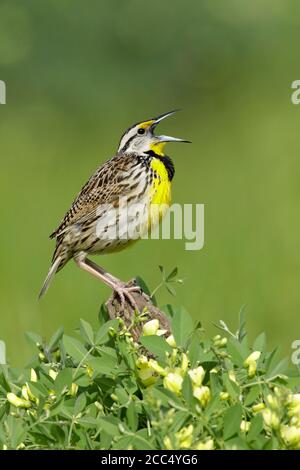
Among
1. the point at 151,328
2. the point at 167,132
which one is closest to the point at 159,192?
the point at 151,328

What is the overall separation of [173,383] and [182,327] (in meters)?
0.25

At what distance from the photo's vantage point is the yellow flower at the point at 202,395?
6.07 ft

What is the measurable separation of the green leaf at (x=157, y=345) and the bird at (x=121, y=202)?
1243mm

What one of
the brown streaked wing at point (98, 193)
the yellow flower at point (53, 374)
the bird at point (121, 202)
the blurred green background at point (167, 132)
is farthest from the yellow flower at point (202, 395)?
the blurred green background at point (167, 132)

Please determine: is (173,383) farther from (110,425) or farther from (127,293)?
(127,293)

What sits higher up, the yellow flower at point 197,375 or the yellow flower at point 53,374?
the yellow flower at point 197,375

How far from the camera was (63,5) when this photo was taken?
25.3ft

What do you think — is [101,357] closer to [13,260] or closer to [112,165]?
[112,165]

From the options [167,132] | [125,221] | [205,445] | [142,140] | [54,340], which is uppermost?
[167,132]

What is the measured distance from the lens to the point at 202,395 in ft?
6.08

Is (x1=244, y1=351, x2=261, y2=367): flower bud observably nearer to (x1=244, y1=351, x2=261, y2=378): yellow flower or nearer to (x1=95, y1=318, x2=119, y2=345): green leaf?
(x1=244, y1=351, x2=261, y2=378): yellow flower

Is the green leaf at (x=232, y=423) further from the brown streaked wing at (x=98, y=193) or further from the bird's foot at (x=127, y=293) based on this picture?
the brown streaked wing at (x=98, y=193)

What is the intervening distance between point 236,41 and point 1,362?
19.0 ft

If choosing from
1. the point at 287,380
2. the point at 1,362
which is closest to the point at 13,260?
the point at 1,362
